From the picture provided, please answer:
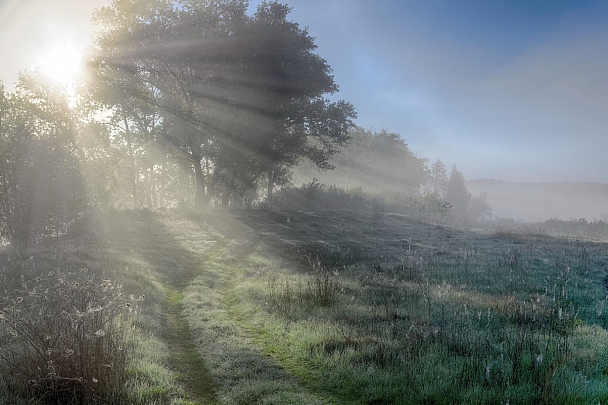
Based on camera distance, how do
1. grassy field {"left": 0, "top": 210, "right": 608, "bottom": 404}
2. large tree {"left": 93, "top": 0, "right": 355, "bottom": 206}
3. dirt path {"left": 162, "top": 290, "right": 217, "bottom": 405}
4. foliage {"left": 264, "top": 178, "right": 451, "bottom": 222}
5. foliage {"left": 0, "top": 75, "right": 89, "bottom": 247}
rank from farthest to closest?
foliage {"left": 264, "top": 178, "right": 451, "bottom": 222} → large tree {"left": 93, "top": 0, "right": 355, "bottom": 206} → foliage {"left": 0, "top": 75, "right": 89, "bottom": 247} → dirt path {"left": 162, "top": 290, "right": 217, "bottom": 405} → grassy field {"left": 0, "top": 210, "right": 608, "bottom": 404}

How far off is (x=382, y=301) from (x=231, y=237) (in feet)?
45.3

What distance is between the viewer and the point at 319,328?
8664 millimetres

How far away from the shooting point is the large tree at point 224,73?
29.8 m

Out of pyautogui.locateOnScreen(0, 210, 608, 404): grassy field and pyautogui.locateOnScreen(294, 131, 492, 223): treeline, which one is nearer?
pyautogui.locateOnScreen(0, 210, 608, 404): grassy field

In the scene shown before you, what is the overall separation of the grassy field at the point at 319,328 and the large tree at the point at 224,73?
14.8m

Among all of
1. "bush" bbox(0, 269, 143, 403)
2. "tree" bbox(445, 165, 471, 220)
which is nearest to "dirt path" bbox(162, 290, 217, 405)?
"bush" bbox(0, 269, 143, 403)

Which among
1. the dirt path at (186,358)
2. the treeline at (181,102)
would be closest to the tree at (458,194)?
the treeline at (181,102)

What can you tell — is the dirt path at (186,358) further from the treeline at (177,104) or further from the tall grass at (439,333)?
the treeline at (177,104)

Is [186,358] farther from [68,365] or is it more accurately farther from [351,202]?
[351,202]

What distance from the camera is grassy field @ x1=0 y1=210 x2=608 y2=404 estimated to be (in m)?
A: 5.98

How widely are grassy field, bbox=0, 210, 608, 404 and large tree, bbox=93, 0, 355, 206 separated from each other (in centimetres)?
1482

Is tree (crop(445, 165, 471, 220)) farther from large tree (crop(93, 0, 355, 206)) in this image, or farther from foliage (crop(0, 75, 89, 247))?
foliage (crop(0, 75, 89, 247))

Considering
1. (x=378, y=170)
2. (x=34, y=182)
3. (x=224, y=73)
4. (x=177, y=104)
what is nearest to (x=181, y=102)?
(x=177, y=104)

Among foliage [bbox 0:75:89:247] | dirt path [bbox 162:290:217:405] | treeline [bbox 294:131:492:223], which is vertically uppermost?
treeline [bbox 294:131:492:223]
